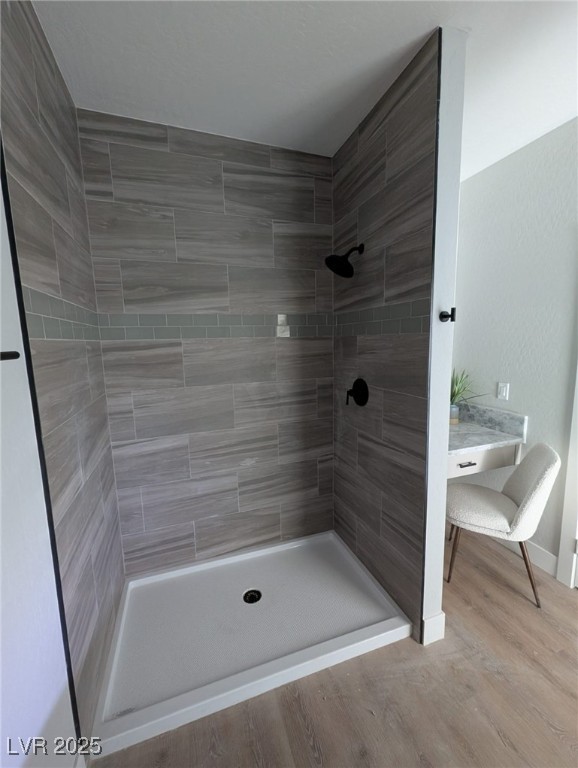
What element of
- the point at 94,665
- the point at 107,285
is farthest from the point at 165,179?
the point at 94,665

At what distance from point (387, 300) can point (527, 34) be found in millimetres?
1031

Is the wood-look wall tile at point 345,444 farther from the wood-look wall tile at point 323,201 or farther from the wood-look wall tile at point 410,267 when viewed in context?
the wood-look wall tile at point 323,201

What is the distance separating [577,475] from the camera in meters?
1.63

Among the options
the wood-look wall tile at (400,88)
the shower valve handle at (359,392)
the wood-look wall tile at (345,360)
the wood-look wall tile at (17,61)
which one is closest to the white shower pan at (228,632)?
the shower valve handle at (359,392)

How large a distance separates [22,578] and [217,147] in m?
2.03

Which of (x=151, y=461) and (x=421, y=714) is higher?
(x=151, y=461)

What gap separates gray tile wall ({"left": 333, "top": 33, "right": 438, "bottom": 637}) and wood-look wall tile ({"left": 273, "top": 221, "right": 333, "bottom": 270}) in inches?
3.3

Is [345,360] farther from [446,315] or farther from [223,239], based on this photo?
Result: [223,239]

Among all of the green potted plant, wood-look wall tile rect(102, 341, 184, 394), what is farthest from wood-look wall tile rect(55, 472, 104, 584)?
the green potted plant

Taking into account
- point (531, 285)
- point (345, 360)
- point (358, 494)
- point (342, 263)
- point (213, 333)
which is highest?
point (342, 263)

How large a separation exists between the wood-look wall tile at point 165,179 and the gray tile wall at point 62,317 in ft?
0.62

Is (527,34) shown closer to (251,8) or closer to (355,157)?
(355,157)

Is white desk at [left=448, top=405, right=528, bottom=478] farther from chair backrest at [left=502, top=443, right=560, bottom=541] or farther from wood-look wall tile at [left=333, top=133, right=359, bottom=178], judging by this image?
wood-look wall tile at [left=333, top=133, right=359, bottom=178]

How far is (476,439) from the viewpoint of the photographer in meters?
1.85
